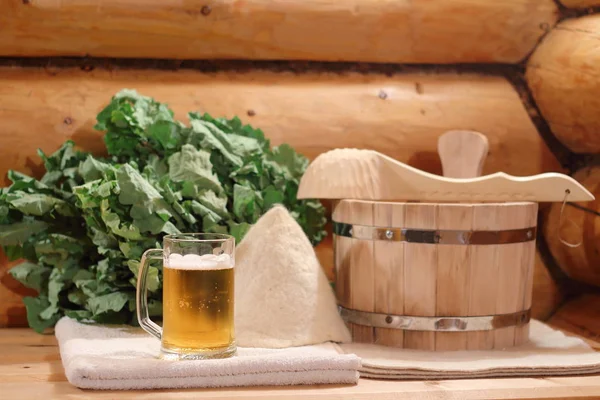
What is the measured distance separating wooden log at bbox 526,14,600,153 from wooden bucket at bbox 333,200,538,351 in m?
0.45

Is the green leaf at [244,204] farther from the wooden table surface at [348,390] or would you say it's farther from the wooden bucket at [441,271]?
the wooden table surface at [348,390]

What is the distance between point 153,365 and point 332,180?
678 mm

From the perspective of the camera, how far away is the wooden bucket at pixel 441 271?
1.70 meters

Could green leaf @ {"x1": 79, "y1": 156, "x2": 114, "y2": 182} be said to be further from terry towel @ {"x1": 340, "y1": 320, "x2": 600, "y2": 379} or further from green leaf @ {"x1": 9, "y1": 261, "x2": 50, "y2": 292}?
terry towel @ {"x1": 340, "y1": 320, "x2": 600, "y2": 379}

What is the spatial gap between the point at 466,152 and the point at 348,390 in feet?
3.11

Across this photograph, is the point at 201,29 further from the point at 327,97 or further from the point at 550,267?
the point at 550,267

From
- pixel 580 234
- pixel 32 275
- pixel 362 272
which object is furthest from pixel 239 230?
pixel 580 234

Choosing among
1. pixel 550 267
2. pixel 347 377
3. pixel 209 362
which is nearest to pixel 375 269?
pixel 347 377

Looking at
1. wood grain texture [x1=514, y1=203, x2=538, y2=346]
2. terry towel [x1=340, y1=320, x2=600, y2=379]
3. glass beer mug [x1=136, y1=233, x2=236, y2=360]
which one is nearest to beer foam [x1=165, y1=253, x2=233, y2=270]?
glass beer mug [x1=136, y1=233, x2=236, y2=360]

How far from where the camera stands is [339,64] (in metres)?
2.28

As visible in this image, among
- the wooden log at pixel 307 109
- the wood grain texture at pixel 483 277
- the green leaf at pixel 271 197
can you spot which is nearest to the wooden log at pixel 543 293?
the wooden log at pixel 307 109

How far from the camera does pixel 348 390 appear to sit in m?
1.45

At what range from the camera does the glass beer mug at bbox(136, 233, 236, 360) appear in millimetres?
1505

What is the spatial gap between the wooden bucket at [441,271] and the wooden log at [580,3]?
76 centimetres
